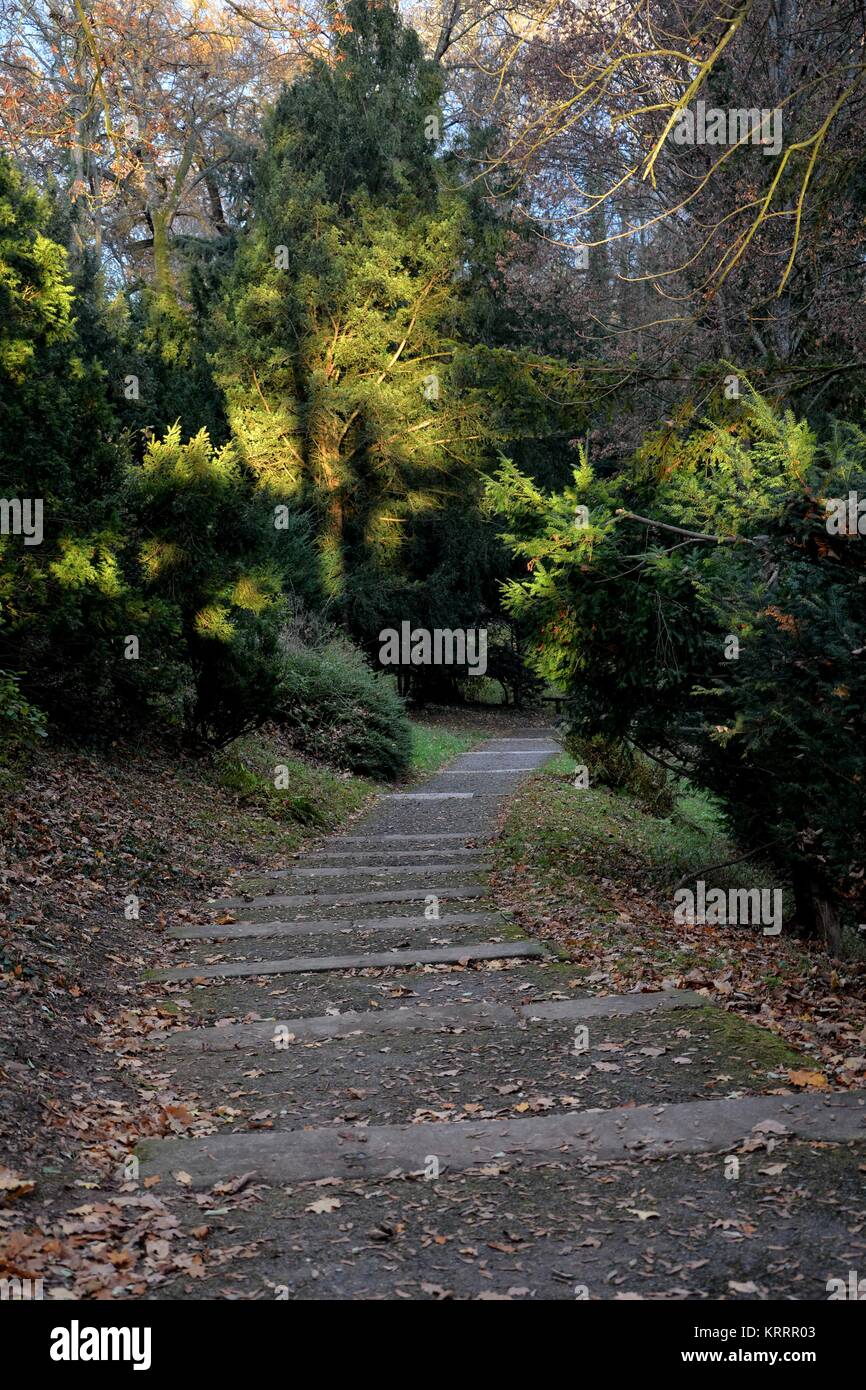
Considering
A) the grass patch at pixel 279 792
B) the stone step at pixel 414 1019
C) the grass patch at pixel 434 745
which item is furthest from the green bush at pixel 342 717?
the stone step at pixel 414 1019

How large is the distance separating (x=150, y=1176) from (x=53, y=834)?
4762 mm

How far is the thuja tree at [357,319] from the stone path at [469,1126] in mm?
15850

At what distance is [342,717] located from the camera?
17281 mm

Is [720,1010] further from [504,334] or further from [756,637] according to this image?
[504,334]

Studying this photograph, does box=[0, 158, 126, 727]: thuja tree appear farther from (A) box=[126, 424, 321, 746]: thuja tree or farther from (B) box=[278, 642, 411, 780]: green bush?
(B) box=[278, 642, 411, 780]: green bush

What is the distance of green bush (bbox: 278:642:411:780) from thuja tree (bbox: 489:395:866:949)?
23.2 ft

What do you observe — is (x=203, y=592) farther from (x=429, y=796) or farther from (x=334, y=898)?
(x=429, y=796)

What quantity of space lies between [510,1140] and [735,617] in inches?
157

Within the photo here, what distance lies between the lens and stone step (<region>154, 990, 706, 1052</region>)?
5758mm

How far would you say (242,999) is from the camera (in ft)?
21.2

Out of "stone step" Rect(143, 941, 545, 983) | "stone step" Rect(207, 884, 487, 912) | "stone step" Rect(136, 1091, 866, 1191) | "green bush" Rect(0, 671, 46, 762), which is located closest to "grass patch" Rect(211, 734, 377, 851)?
"stone step" Rect(207, 884, 487, 912)

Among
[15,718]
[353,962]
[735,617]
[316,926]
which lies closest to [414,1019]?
[353,962]

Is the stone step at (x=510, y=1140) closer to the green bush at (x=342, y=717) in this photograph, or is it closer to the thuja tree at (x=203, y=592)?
the thuja tree at (x=203, y=592)
